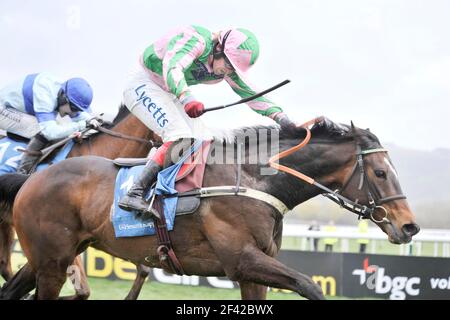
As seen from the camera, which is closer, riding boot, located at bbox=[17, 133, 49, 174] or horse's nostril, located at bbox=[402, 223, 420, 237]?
horse's nostril, located at bbox=[402, 223, 420, 237]

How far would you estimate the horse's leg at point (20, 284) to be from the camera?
4.71 meters

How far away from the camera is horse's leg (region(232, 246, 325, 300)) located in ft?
12.5

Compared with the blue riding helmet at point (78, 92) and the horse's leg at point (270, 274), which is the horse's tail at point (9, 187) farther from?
the horse's leg at point (270, 274)

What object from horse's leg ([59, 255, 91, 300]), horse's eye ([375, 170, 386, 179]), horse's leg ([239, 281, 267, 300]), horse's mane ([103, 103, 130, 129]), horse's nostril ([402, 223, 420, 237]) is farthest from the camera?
horse's mane ([103, 103, 130, 129])

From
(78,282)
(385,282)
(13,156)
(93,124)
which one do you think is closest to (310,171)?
(78,282)

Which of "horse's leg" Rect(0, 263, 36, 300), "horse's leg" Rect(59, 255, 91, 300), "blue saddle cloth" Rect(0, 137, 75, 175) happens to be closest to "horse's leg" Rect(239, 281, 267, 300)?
"horse's leg" Rect(59, 255, 91, 300)

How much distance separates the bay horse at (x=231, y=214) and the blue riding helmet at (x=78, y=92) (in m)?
1.39

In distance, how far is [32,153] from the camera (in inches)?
227

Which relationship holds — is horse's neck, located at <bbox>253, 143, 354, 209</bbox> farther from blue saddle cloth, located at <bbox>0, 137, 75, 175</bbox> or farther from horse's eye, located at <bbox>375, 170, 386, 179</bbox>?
blue saddle cloth, located at <bbox>0, 137, 75, 175</bbox>

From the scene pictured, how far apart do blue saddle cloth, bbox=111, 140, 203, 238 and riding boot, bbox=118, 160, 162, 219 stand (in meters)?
0.05
